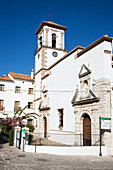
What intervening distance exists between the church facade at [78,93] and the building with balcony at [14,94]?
510 centimetres

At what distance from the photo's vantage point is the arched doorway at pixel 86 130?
44.5 ft

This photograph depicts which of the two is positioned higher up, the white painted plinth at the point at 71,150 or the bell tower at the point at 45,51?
the bell tower at the point at 45,51

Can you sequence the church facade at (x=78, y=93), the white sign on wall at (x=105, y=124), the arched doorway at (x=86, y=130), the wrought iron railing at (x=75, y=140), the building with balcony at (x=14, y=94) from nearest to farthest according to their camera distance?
the white sign on wall at (x=105, y=124) < the wrought iron railing at (x=75, y=140) < the church facade at (x=78, y=93) < the arched doorway at (x=86, y=130) < the building with balcony at (x=14, y=94)

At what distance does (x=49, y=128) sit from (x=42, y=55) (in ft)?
31.7

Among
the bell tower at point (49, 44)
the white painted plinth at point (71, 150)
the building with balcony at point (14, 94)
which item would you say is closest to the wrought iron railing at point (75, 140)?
the white painted plinth at point (71, 150)

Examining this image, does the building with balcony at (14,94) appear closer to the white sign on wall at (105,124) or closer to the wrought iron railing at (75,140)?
the wrought iron railing at (75,140)

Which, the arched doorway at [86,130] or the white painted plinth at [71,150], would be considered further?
the arched doorway at [86,130]

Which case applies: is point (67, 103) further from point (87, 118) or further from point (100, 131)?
point (100, 131)

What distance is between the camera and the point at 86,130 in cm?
1395

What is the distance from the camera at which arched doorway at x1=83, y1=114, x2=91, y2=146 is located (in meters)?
13.6

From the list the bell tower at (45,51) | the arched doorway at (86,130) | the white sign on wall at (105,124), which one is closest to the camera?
the white sign on wall at (105,124)

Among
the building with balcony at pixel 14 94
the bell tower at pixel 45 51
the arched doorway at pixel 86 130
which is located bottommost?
the arched doorway at pixel 86 130

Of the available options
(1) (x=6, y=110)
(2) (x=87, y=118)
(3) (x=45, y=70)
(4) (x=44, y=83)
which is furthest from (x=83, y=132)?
(1) (x=6, y=110)

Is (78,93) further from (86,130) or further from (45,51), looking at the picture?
(45,51)
